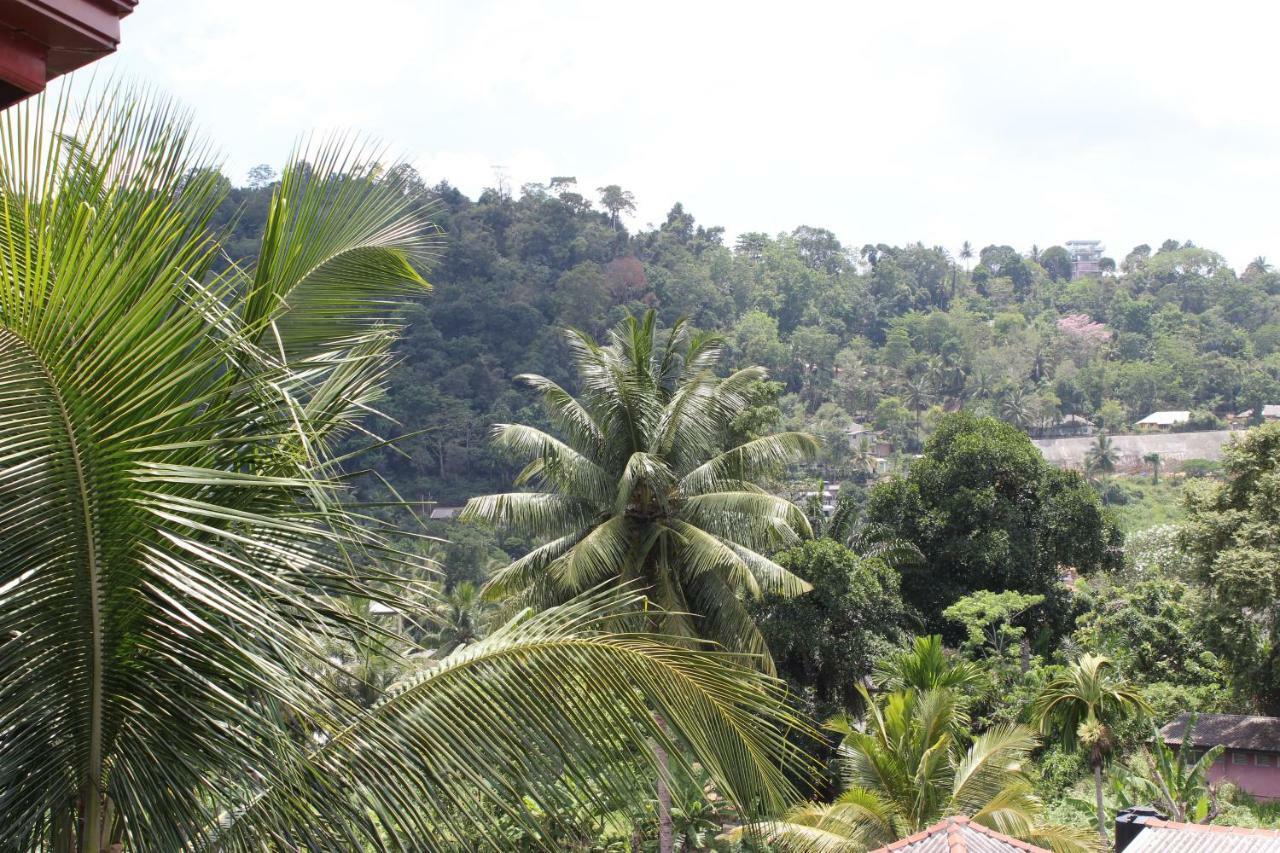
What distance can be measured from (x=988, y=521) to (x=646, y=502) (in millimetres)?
12275

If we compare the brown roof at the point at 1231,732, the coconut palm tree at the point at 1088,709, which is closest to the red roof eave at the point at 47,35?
the coconut palm tree at the point at 1088,709

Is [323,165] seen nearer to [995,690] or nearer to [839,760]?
[839,760]

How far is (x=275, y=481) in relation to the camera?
246 cm

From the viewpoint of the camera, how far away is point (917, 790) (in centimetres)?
1349

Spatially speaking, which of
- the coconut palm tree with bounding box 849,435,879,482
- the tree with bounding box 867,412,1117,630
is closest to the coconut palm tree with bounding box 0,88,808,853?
the tree with bounding box 867,412,1117,630

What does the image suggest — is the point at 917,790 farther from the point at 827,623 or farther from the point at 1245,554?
the point at 1245,554

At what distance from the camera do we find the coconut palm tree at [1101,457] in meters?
69.0

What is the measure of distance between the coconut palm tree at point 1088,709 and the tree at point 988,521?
23.5 ft

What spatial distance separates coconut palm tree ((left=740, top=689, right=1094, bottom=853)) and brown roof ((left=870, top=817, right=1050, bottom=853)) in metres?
1.54

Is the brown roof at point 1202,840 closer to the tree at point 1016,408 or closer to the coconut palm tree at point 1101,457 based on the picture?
the coconut palm tree at point 1101,457

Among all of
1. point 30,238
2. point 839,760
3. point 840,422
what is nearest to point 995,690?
point 839,760

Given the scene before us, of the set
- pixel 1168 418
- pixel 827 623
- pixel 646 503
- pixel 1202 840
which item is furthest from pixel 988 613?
pixel 1168 418

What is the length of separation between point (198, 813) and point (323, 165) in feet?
6.39

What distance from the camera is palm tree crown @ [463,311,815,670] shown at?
48.8ft
